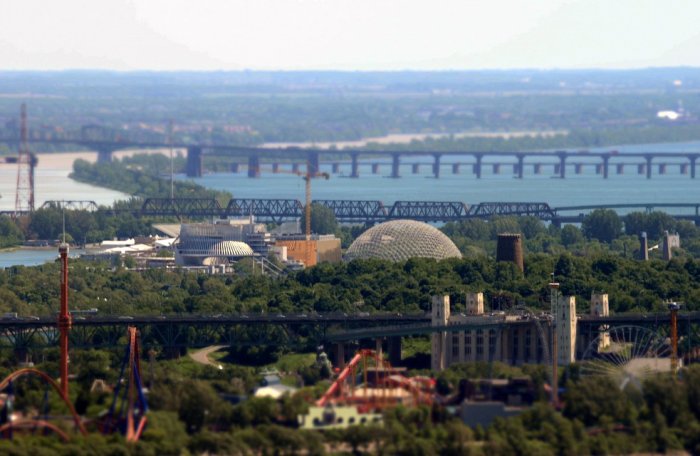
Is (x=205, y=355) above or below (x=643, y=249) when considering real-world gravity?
below

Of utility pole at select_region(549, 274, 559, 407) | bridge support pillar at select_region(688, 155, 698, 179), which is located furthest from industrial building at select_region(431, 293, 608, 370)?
bridge support pillar at select_region(688, 155, 698, 179)

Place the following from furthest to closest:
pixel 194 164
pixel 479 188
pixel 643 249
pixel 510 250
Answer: pixel 194 164
pixel 479 188
pixel 643 249
pixel 510 250

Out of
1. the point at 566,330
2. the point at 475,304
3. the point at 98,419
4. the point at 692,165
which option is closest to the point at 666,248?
the point at 475,304

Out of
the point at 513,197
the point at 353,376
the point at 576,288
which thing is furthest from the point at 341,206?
the point at 353,376

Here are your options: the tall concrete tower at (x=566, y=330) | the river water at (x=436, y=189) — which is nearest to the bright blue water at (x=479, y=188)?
the river water at (x=436, y=189)

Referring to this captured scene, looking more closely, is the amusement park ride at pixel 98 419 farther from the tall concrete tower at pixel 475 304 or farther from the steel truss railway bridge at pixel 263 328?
the tall concrete tower at pixel 475 304

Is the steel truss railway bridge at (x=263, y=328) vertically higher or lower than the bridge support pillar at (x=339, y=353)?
higher

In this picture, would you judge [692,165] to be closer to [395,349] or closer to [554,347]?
[395,349]
